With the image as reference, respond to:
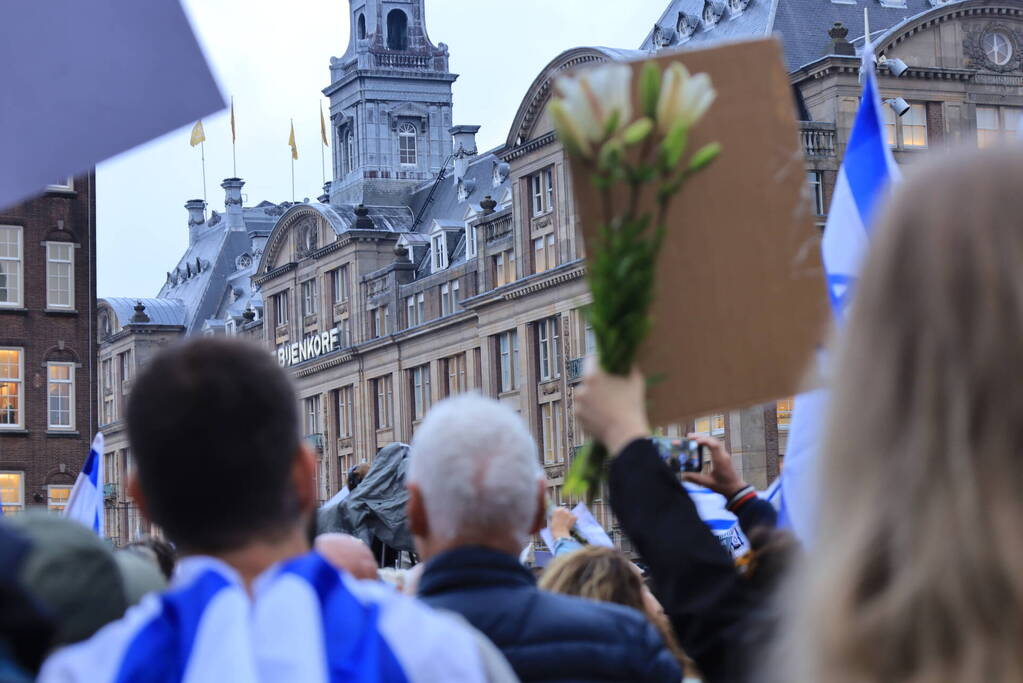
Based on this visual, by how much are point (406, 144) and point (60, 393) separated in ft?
128

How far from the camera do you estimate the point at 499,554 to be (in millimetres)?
3746

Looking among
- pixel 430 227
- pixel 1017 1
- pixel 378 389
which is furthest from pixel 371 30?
pixel 1017 1

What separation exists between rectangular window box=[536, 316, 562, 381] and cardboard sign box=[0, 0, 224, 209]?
4885 cm

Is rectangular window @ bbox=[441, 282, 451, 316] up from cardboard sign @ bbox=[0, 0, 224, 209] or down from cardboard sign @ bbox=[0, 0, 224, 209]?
up

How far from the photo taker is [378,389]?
215 feet

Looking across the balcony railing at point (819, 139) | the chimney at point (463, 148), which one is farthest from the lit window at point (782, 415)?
the chimney at point (463, 148)

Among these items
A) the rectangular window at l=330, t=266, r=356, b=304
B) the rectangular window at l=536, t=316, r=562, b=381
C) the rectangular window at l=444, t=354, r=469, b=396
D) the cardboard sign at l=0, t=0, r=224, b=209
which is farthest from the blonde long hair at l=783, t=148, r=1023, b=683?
the rectangular window at l=330, t=266, r=356, b=304

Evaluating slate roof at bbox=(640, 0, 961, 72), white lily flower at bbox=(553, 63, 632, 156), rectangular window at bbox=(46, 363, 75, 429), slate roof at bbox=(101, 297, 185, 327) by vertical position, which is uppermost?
slate roof at bbox=(640, 0, 961, 72)

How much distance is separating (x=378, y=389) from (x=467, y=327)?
7925mm

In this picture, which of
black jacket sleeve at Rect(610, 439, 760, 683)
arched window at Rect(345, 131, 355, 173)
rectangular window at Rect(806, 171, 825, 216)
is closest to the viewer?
black jacket sleeve at Rect(610, 439, 760, 683)

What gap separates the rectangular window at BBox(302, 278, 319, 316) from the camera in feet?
230

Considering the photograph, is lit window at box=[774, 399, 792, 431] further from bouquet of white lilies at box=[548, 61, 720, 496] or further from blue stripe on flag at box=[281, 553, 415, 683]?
blue stripe on flag at box=[281, 553, 415, 683]

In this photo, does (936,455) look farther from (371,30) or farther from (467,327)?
(371,30)

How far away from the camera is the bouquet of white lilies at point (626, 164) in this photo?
3.12m
